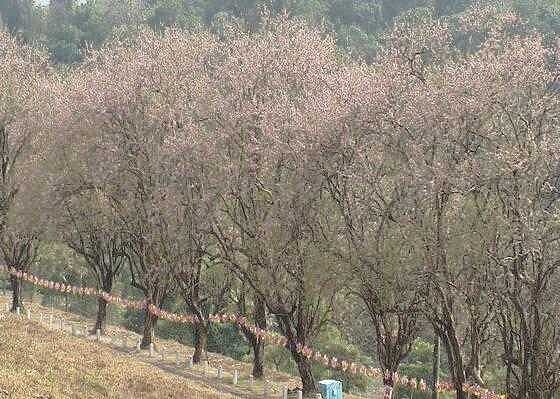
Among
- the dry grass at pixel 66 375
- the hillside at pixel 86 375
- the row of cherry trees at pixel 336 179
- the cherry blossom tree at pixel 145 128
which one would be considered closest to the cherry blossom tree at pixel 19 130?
the row of cherry trees at pixel 336 179

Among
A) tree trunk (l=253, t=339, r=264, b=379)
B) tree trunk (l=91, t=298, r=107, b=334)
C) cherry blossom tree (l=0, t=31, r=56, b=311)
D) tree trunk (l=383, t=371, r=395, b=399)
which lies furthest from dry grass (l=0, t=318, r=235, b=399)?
cherry blossom tree (l=0, t=31, r=56, b=311)

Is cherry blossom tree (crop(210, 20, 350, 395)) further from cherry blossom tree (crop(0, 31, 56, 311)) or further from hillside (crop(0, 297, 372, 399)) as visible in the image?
cherry blossom tree (crop(0, 31, 56, 311))

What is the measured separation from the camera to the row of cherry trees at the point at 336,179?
21.6 m

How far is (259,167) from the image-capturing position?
28.2 meters

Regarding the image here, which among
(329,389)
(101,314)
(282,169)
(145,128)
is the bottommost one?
(329,389)

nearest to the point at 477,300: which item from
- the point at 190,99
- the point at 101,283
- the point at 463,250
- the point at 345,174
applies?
the point at 463,250

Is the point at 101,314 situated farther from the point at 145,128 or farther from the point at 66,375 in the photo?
the point at 66,375

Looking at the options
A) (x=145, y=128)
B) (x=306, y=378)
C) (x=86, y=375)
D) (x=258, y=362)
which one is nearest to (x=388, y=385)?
(x=306, y=378)

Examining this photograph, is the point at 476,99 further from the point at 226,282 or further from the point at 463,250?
the point at 226,282

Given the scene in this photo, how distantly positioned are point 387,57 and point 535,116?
6095mm

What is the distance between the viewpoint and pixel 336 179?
82.7 ft

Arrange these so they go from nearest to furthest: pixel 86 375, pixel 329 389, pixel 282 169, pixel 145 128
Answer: pixel 329 389 → pixel 86 375 → pixel 282 169 → pixel 145 128

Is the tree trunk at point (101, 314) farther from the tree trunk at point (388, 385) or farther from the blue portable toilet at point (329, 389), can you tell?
the blue portable toilet at point (329, 389)

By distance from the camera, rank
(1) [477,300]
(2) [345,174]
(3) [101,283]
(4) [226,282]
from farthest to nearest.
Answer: (3) [101,283], (4) [226,282], (2) [345,174], (1) [477,300]
